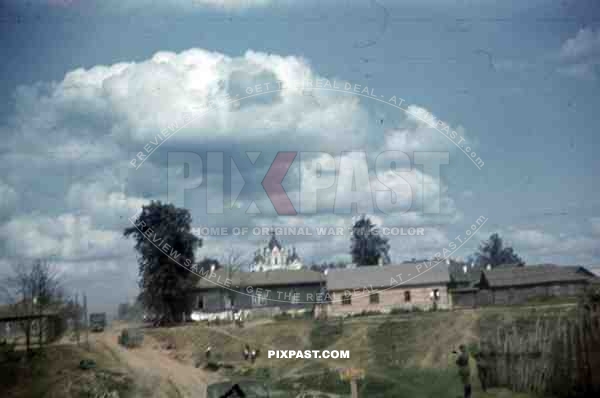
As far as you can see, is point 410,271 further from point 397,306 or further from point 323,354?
point 323,354

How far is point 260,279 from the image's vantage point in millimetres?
41906

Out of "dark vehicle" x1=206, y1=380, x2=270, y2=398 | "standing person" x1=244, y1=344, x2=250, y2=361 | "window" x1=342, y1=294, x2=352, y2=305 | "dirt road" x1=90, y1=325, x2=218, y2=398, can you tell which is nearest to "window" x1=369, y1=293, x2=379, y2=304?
"window" x1=342, y1=294, x2=352, y2=305

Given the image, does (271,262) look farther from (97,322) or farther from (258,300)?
(97,322)

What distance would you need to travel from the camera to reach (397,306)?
3769 cm

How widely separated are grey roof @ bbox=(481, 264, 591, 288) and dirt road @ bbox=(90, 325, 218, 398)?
21.7 m

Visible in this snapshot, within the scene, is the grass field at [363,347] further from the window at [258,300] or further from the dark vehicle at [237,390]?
the window at [258,300]

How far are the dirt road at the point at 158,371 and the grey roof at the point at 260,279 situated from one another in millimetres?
8516

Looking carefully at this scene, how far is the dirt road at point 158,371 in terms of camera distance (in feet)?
72.5

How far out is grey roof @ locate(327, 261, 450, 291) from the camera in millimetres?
38906

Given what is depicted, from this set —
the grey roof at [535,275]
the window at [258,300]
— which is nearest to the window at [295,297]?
the window at [258,300]

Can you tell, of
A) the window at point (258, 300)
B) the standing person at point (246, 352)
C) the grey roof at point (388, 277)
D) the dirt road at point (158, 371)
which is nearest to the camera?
the dirt road at point (158, 371)

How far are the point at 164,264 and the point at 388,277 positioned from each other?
1355 cm

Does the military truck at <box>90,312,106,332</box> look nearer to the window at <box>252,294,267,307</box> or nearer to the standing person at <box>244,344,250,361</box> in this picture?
the window at <box>252,294,267,307</box>

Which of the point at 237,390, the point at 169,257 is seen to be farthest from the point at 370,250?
the point at 237,390
